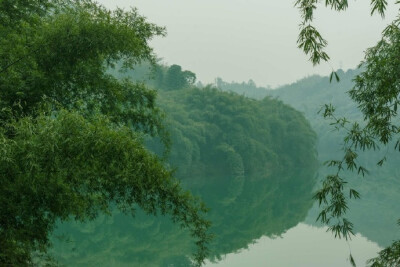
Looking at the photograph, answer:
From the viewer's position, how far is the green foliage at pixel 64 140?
14.8ft

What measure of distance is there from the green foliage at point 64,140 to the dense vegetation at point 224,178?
4.47 m

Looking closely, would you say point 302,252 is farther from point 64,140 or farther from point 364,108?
point 64,140

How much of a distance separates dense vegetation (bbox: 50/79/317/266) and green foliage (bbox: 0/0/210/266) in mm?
4466

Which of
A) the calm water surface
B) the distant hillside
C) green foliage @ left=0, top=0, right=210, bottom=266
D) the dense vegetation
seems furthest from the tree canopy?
Result: the calm water surface

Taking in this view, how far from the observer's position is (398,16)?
17.7ft

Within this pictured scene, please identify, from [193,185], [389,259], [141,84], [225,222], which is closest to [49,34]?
[141,84]

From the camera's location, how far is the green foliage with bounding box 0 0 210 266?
451cm

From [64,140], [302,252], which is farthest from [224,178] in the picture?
[64,140]

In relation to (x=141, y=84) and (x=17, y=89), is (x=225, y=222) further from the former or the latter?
(x=17, y=89)

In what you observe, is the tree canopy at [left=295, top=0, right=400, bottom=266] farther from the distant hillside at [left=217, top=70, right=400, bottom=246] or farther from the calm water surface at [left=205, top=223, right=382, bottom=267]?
the calm water surface at [left=205, top=223, right=382, bottom=267]

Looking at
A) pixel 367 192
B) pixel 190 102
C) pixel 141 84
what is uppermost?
pixel 190 102

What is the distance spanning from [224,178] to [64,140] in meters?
31.0

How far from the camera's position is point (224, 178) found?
3509 centimetres

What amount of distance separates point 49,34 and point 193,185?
25.3 m
